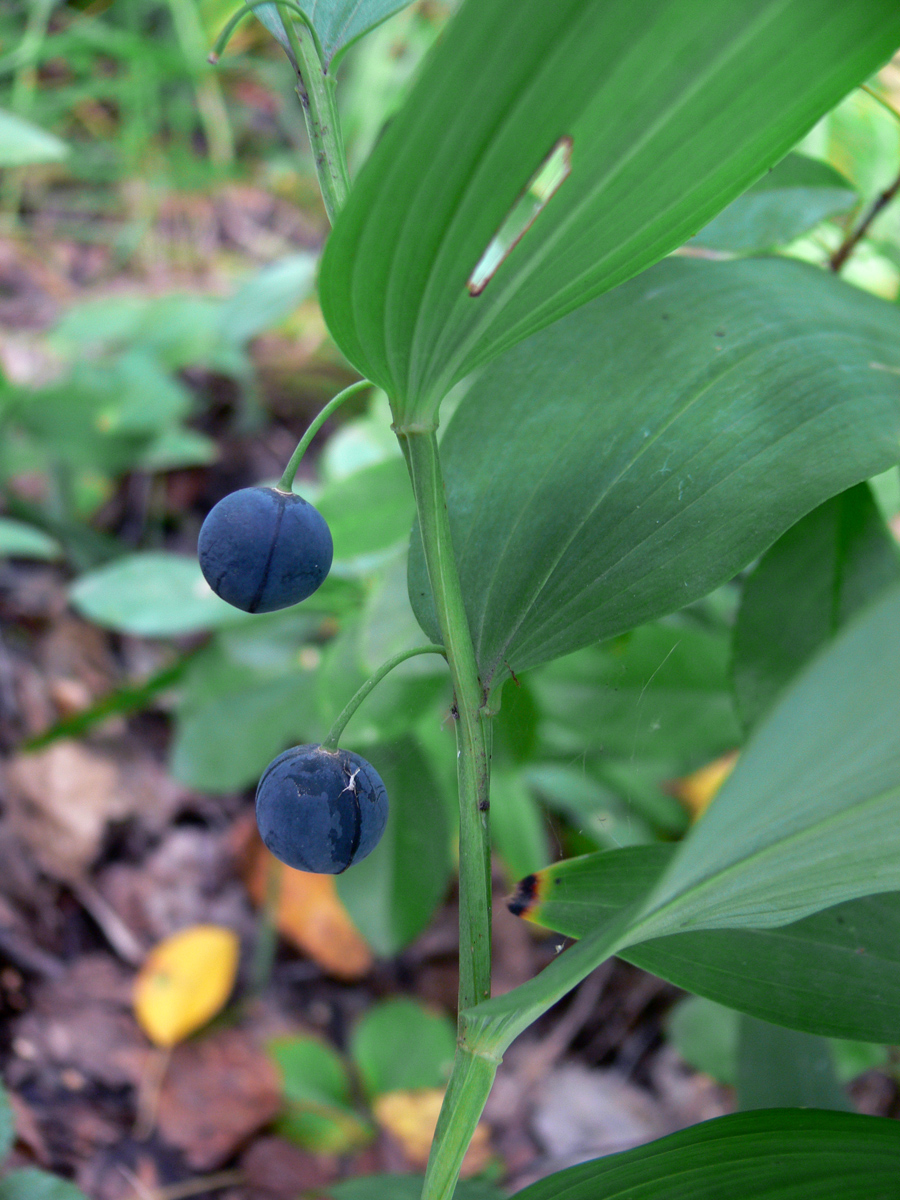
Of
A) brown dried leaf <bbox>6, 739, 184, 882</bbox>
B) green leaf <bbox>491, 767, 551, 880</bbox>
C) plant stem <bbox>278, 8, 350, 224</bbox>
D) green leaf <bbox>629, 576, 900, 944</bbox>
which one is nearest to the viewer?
green leaf <bbox>629, 576, 900, 944</bbox>

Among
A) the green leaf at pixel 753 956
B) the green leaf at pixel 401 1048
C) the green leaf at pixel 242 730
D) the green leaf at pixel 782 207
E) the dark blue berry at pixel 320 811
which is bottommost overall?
the green leaf at pixel 401 1048

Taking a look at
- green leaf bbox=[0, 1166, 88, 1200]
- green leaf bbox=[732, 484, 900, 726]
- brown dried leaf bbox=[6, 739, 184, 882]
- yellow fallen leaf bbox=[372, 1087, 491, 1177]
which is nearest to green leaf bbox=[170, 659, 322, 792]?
brown dried leaf bbox=[6, 739, 184, 882]

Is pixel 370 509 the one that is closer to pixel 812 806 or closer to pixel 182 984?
pixel 812 806

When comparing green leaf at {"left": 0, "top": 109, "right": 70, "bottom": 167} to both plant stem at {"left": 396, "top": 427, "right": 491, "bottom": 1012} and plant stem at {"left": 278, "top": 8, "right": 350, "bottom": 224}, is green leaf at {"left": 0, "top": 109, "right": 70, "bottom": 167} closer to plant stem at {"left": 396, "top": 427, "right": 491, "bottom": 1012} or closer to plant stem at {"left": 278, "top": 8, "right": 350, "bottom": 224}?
plant stem at {"left": 278, "top": 8, "right": 350, "bottom": 224}

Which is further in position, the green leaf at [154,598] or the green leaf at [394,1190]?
the green leaf at [154,598]

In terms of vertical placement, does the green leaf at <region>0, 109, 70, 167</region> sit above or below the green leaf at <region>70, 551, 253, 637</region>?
above

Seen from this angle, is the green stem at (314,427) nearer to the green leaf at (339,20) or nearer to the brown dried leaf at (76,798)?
the green leaf at (339,20)

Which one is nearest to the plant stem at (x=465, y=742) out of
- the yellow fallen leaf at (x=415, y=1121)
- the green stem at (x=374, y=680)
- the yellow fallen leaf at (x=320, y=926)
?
the green stem at (x=374, y=680)

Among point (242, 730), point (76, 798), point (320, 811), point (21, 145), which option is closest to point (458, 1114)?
point (320, 811)
